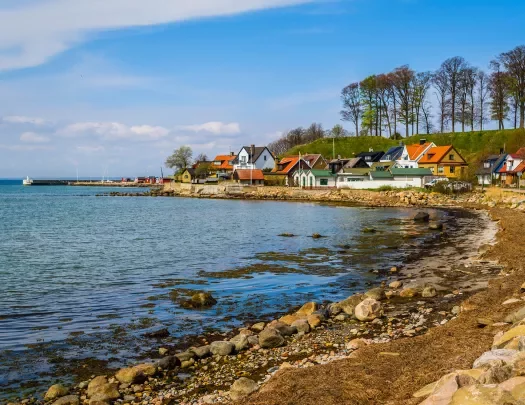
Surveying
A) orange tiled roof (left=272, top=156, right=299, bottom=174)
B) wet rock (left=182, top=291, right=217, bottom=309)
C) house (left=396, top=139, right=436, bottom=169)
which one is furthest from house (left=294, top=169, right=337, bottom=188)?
wet rock (left=182, top=291, right=217, bottom=309)

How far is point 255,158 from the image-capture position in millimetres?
117312

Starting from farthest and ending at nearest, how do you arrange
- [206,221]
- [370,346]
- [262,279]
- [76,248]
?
[206,221], [76,248], [262,279], [370,346]

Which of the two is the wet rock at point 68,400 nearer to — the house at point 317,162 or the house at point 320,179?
the house at point 320,179

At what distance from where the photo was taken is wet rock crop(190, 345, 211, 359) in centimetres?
1250

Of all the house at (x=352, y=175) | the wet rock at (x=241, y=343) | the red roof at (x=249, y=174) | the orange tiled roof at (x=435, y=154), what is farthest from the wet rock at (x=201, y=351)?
the red roof at (x=249, y=174)

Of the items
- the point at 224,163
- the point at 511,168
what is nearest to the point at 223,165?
the point at 224,163

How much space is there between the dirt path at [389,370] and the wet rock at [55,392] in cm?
441

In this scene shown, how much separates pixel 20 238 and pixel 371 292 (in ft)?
111

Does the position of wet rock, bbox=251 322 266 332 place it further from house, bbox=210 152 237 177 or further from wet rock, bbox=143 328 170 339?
house, bbox=210 152 237 177

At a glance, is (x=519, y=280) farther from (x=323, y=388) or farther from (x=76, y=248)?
(x=76, y=248)

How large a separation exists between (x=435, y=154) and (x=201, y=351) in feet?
281

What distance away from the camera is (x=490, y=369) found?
6.84 m

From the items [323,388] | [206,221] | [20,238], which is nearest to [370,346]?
[323,388]

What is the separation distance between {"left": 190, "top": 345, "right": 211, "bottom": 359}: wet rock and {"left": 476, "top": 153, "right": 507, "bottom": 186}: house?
76880mm
